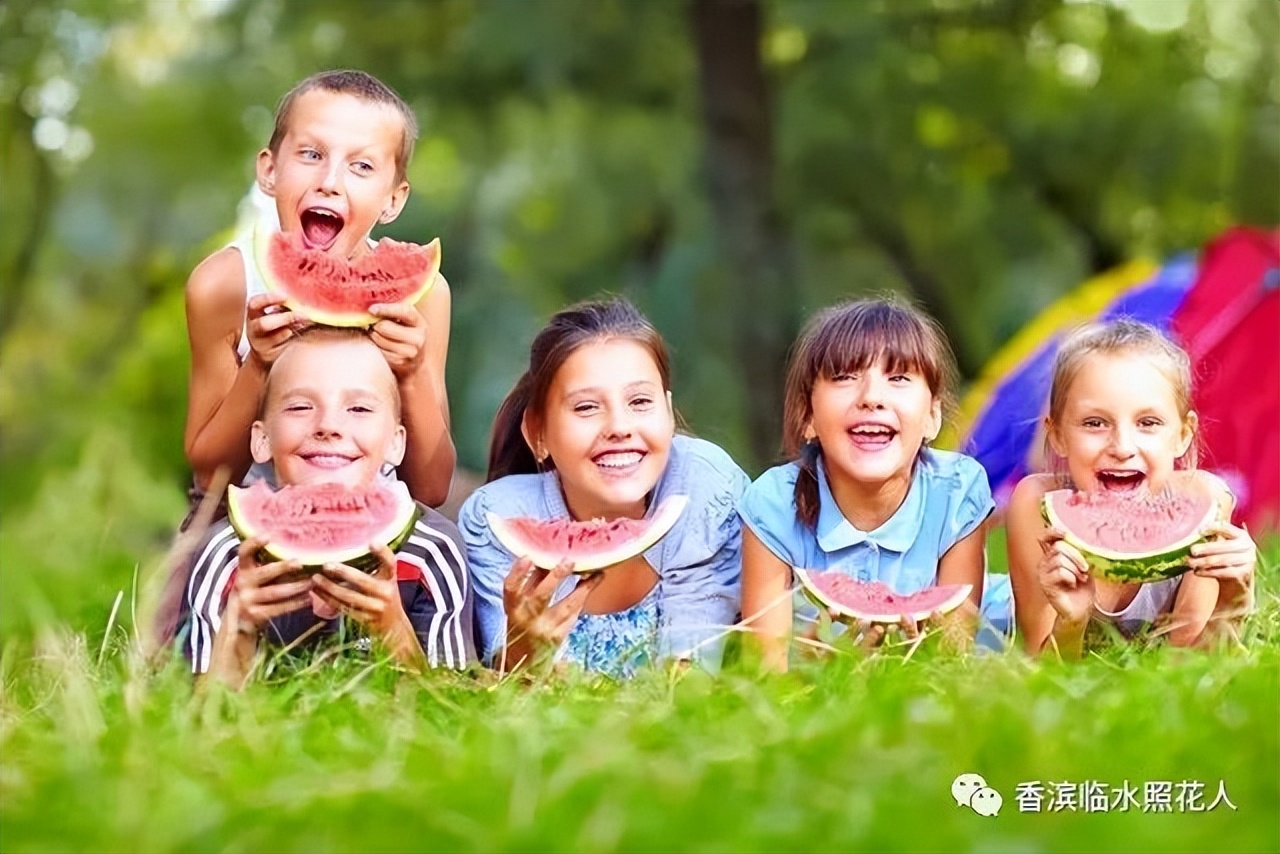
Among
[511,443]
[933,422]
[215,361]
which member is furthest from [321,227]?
[933,422]

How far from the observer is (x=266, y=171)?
2973mm

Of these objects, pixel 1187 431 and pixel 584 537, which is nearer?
pixel 584 537

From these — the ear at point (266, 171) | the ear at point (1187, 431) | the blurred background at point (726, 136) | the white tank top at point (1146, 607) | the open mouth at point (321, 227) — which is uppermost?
the blurred background at point (726, 136)

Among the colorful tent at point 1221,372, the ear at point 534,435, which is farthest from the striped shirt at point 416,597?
the colorful tent at point 1221,372

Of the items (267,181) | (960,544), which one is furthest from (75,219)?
(960,544)

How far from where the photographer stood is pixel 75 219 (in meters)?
9.34

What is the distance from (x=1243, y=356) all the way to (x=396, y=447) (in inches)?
111

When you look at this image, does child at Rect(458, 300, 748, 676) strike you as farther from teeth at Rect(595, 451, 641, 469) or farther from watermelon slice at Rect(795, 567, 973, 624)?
watermelon slice at Rect(795, 567, 973, 624)

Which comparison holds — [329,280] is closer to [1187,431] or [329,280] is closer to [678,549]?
[678,549]

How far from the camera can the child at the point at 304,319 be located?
2.87 m

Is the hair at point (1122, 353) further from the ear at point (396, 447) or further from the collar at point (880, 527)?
the ear at point (396, 447)

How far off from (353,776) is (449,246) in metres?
5.49

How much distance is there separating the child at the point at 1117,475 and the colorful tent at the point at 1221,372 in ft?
3.33

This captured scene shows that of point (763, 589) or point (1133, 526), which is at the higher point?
point (1133, 526)
